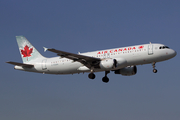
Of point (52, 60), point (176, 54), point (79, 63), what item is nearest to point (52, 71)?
point (52, 60)

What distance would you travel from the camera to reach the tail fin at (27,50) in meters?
52.3

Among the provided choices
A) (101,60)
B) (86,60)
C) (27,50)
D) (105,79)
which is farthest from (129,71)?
(27,50)

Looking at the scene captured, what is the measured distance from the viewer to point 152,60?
43500 millimetres

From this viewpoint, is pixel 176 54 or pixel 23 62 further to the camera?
pixel 23 62

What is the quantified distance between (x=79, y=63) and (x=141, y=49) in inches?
393

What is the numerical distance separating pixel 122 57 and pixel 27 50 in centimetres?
1885

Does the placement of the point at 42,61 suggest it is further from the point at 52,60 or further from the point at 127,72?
the point at 127,72

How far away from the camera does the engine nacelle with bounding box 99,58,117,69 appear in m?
43.9

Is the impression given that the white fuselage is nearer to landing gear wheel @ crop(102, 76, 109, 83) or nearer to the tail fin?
the tail fin

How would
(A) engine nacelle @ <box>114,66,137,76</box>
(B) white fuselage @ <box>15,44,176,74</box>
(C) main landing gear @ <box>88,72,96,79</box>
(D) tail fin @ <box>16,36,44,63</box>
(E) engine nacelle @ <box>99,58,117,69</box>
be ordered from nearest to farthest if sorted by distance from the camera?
(B) white fuselage @ <box>15,44,176,74</box>, (E) engine nacelle @ <box>99,58,117,69</box>, (C) main landing gear @ <box>88,72,96,79</box>, (A) engine nacelle @ <box>114,66,137,76</box>, (D) tail fin @ <box>16,36,44,63</box>

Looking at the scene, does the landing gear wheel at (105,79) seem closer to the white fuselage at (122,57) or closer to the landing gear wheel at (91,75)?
the landing gear wheel at (91,75)

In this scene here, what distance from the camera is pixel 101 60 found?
1788 inches

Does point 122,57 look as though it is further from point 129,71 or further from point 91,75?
point 129,71

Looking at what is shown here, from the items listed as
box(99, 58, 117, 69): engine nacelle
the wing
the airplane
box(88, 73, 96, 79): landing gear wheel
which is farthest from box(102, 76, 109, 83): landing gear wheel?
box(99, 58, 117, 69): engine nacelle
